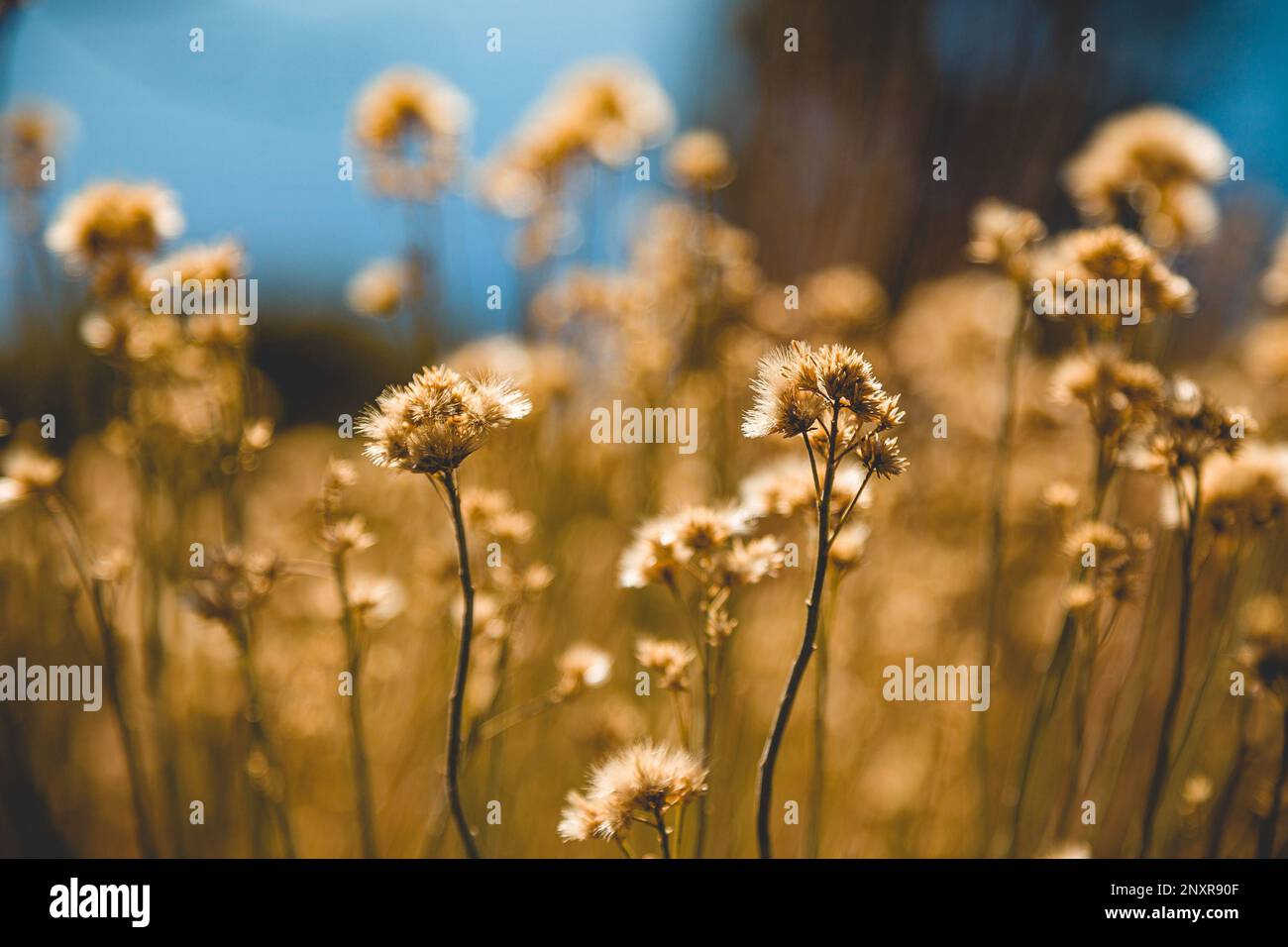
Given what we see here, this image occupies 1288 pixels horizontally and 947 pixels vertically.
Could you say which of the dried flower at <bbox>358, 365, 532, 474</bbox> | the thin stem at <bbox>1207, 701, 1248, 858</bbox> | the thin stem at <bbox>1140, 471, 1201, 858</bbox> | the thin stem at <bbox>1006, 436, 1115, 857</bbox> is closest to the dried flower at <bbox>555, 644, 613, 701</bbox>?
the dried flower at <bbox>358, 365, 532, 474</bbox>

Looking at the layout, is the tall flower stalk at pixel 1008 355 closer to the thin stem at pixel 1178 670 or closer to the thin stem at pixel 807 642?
the thin stem at pixel 1178 670

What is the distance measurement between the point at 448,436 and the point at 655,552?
0.23 m

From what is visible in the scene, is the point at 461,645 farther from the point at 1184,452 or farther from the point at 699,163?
the point at 699,163

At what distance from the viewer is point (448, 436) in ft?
2.05

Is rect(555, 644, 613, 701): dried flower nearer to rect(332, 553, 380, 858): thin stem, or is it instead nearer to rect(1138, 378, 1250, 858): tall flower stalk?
rect(332, 553, 380, 858): thin stem

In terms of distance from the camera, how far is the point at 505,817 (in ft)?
4.15

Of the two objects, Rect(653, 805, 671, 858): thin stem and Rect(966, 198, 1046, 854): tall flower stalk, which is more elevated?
Rect(966, 198, 1046, 854): tall flower stalk

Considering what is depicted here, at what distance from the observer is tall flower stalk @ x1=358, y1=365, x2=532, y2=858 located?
620mm

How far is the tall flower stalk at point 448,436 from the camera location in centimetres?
62

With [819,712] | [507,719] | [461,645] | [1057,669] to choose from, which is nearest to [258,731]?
[507,719]

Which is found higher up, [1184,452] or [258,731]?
[1184,452]

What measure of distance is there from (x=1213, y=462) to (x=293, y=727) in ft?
4.51

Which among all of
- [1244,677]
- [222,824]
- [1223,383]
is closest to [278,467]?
[222,824]

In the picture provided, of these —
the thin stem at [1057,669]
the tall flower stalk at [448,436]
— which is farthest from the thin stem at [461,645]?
the thin stem at [1057,669]
